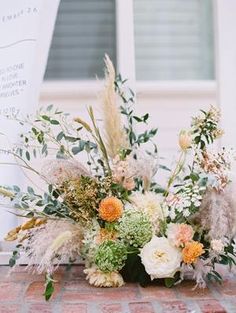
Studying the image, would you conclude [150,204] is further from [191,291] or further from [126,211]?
[191,291]

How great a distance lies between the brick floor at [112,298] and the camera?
1.74 meters

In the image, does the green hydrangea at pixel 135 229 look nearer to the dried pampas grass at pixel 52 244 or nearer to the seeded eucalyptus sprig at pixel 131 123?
the dried pampas grass at pixel 52 244

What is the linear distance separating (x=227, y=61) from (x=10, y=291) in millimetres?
1497

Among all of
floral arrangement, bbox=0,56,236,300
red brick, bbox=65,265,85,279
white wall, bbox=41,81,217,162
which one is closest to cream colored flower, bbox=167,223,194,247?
floral arrangement, bbox=0,56,236,300

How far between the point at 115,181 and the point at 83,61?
2.98 feet

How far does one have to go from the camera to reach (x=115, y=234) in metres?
2.03

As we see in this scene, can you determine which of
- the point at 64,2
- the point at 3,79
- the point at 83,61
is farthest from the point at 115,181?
the point at 64,2

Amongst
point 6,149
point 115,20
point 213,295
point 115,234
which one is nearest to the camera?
point 213,295

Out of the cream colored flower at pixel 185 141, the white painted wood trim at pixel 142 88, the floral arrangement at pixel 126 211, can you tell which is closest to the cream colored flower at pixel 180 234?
the floral arrangement at pixel 126 211

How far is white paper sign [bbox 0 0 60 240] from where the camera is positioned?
2301 mm

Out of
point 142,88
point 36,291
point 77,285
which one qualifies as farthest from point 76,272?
point 142,88

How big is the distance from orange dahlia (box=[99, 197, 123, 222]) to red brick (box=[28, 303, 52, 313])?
378 mm

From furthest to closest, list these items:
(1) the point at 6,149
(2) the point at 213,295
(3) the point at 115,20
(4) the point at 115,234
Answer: (3) the point at 115,20
(1) the point at 6,149
(4) the point at 115,234
(2) the point at 213,295

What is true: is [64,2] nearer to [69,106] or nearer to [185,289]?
[69,106]
